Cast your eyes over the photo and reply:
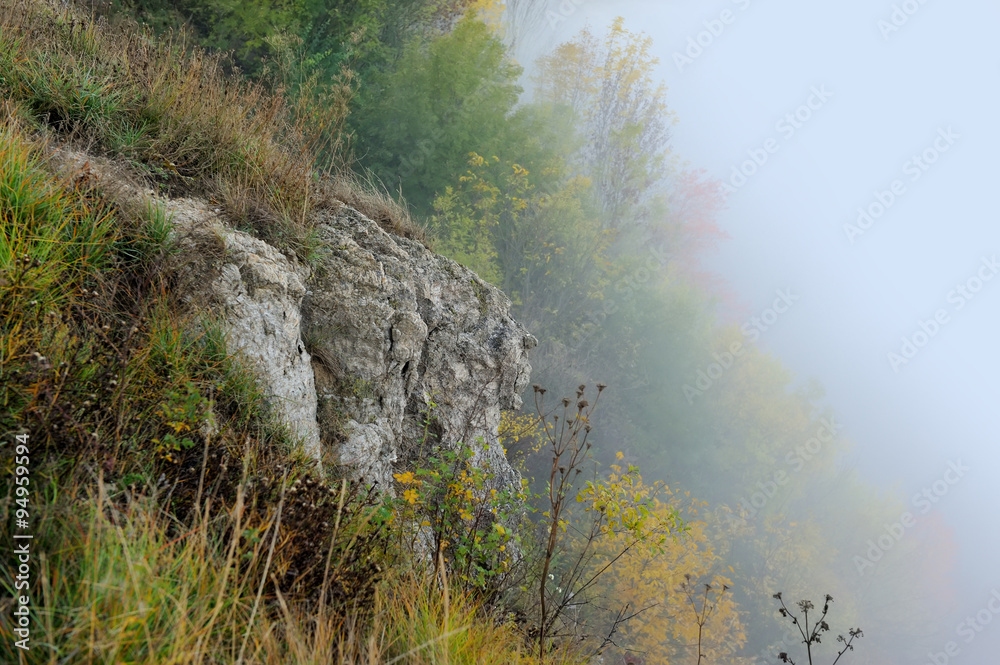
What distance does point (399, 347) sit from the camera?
14.6 ft

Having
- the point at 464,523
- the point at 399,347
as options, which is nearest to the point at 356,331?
the point at 399,347

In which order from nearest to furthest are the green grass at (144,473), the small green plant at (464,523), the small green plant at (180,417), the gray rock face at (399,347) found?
the green grass at (144,473), the small green plant at (180,417), the small green plant at (464,523), the gray rock face at (399,347)

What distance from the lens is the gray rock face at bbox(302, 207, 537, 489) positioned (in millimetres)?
4047

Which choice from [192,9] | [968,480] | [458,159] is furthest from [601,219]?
[968,480]

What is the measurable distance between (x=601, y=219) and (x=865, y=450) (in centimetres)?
4715

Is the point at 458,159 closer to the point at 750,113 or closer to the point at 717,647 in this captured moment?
the point at 717,647

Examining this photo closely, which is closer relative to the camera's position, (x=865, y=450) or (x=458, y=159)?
(x=458, y=159)

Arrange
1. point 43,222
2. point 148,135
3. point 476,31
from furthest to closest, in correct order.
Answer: point 476,31 < point 148,135 < point 43,222

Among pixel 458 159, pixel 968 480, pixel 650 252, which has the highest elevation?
pixel 968 480

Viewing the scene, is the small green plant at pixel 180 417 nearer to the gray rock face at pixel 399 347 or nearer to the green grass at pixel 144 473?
the green grass at pixel 144 473

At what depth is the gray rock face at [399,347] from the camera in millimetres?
4047

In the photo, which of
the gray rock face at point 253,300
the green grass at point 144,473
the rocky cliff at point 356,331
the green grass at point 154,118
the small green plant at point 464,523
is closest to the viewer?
the green grass at point 144,473

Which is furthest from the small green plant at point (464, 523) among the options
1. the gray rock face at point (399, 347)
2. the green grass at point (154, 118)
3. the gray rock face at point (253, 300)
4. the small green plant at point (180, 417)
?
the green grass at point (154, 118)

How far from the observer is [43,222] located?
232 centimetres
